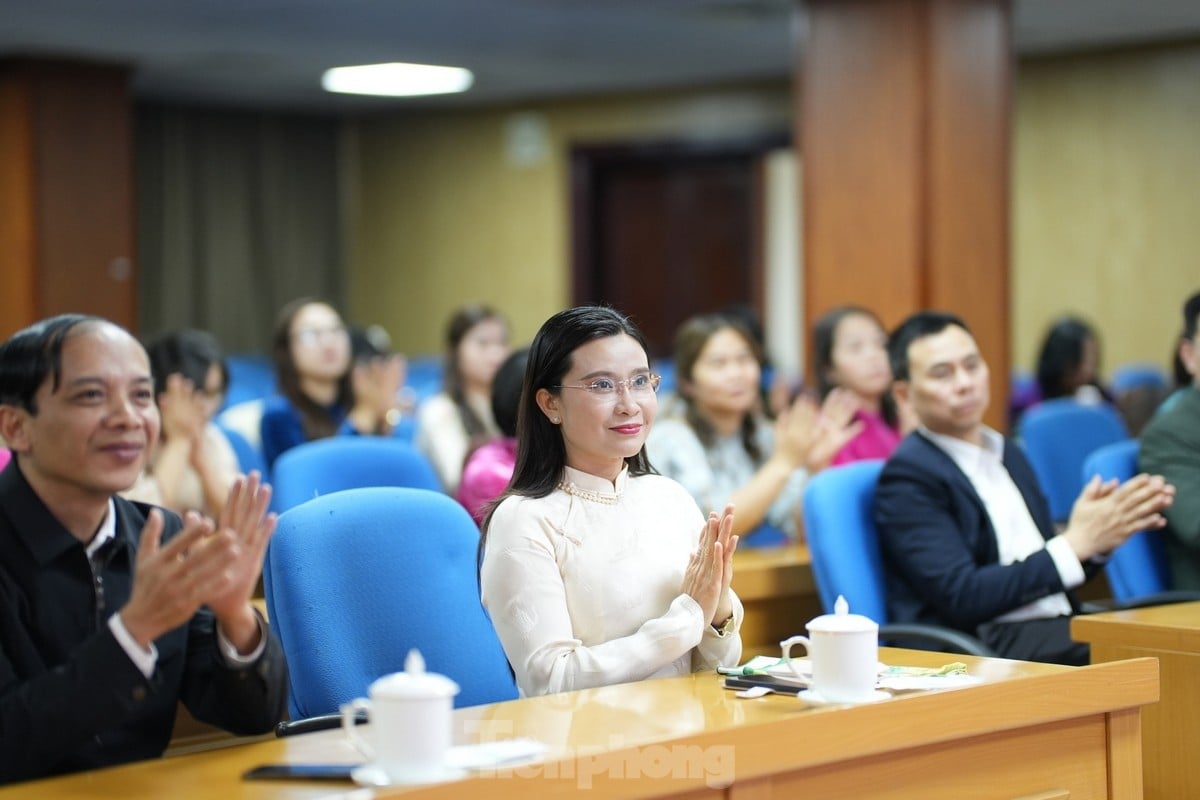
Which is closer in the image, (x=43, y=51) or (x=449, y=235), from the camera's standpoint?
(x=43, y=51)

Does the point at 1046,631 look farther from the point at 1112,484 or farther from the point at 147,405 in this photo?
the point at 147,405

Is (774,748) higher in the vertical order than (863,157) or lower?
lower

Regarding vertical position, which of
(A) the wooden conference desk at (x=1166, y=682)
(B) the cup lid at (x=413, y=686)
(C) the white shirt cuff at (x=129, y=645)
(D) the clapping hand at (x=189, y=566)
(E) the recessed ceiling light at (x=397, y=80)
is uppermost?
(E) the recessed ceiling light at (x=397, y=80)

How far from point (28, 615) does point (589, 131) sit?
27.6 feet

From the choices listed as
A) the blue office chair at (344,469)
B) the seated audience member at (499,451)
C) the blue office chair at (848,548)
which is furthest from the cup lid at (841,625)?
the blue office chair at (344,469)

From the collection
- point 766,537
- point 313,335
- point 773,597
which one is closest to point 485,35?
point 313,335

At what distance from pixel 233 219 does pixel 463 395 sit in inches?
221

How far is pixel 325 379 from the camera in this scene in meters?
5.55

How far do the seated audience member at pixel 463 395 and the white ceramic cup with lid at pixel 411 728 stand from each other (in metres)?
3.31

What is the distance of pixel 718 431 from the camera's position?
457 cm

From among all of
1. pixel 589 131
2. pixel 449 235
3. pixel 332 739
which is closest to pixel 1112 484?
pixel 332 739

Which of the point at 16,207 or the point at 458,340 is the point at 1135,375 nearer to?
the point at 458,340

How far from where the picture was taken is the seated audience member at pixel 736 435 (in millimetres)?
4191

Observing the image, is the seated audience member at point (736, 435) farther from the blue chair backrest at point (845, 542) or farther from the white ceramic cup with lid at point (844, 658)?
the white ceramic cup with lid at point (844, 658)
